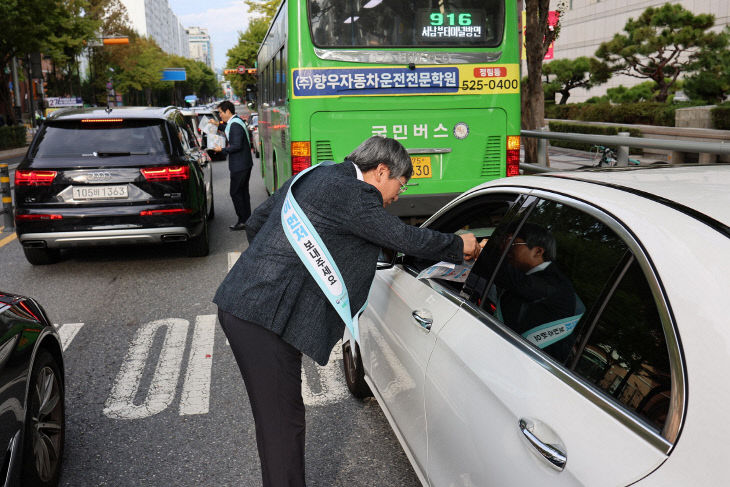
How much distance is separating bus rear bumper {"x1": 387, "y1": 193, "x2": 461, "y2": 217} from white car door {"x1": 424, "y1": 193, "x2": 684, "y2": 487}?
5.72m

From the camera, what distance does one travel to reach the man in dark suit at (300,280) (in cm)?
252

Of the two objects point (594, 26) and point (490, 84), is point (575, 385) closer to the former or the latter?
point (490, 84)

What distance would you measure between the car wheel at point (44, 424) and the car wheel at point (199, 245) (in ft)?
16.6

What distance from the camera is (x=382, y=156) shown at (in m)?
2.66

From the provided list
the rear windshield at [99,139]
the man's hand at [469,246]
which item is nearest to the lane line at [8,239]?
the rear windshield at [99,139]

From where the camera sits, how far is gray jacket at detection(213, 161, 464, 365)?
→ 8.25 feet

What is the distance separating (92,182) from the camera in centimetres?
747

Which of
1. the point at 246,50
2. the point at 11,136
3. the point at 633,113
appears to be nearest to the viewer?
the point at 633,113

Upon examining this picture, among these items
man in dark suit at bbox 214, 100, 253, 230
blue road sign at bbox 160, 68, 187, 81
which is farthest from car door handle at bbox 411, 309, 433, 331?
blue road sign at bbox 160, 68, 187, 81

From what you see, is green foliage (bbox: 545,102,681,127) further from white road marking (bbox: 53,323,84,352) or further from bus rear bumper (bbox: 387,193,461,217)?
white road marking (bbox: 53,323,84,352)

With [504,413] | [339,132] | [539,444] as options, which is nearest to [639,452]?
[539,444]

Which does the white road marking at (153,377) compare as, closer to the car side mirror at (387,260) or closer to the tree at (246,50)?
the car side mirror at (387,260)

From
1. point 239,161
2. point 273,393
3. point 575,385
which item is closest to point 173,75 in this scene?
point 239,161

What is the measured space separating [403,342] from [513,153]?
19.0 feet
